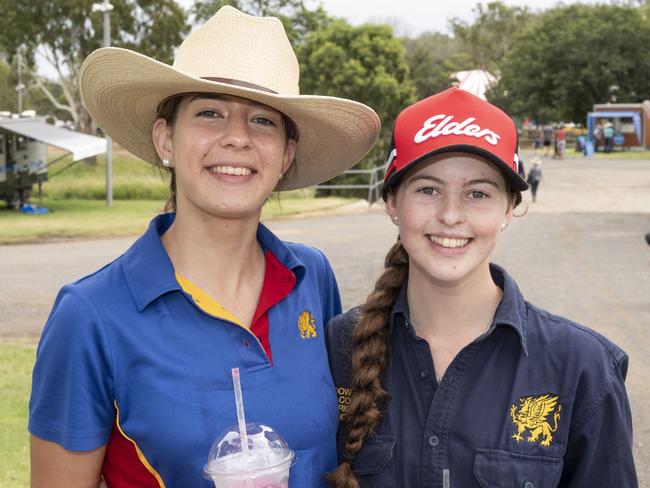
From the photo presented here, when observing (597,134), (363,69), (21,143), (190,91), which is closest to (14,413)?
(190,91)

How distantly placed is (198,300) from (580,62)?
2131 inches

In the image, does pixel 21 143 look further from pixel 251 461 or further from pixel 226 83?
pixel 251 461

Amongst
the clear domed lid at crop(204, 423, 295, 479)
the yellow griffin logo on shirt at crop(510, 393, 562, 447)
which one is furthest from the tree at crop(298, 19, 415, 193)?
the clear domed lid at crop(204, 423, 295, 479)

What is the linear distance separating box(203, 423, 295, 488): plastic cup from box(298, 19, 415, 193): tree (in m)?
25.3

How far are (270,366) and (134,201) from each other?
1009 inches

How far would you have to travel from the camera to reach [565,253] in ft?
48.3

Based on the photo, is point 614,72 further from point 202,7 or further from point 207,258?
point 207,258

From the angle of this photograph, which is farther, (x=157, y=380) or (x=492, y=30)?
(x=492, y=30)

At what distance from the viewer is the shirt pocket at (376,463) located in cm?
238

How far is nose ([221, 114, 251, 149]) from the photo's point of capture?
248cm

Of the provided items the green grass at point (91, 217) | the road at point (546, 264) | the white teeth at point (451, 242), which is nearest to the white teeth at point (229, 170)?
the white teeth at point (451, 242)

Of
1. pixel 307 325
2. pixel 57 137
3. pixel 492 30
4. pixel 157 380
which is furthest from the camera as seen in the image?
pixel 492 30

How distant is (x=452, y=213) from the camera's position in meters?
2.38

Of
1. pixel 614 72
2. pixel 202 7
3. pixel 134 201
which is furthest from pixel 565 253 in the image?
pixel 614 72
